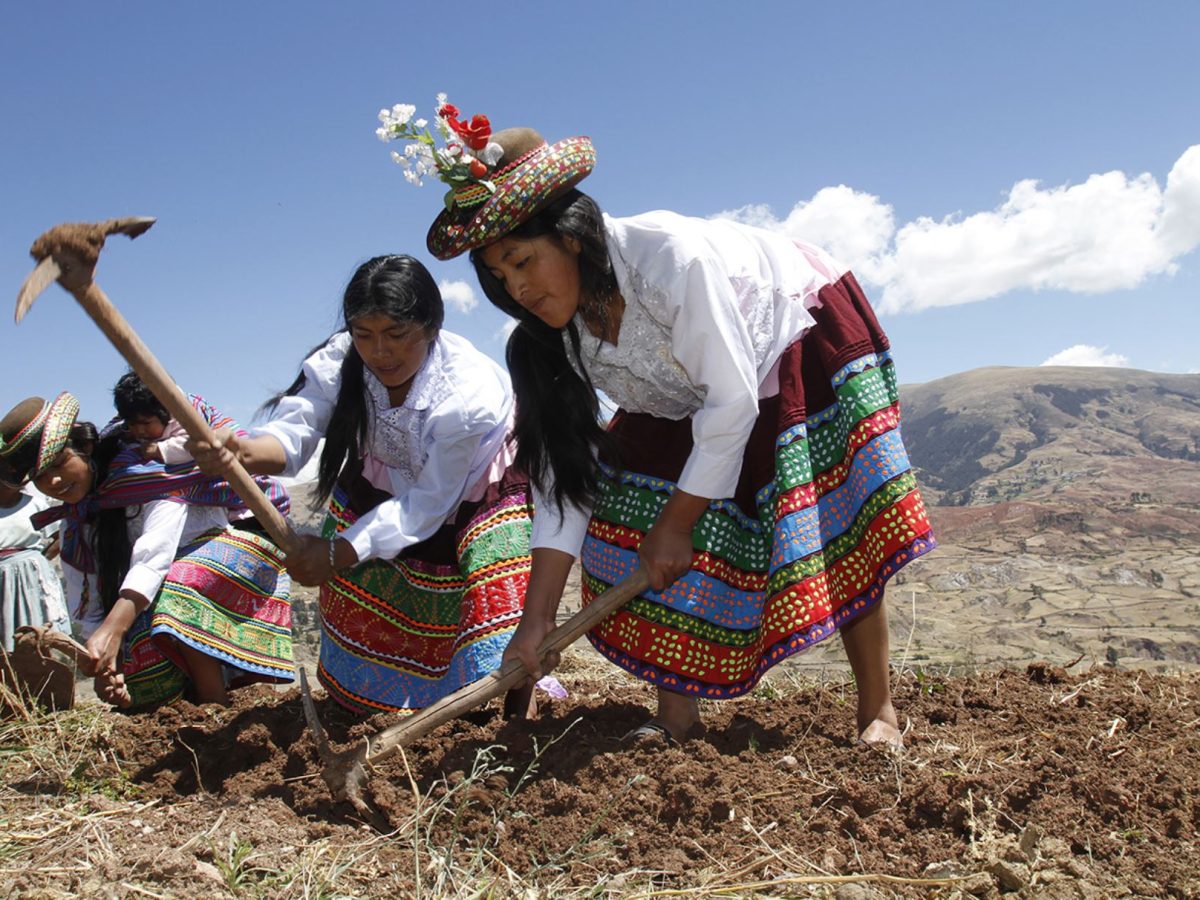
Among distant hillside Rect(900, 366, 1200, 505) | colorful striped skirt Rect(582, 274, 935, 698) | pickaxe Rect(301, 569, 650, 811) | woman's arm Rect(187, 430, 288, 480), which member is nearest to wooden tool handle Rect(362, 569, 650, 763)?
pickaxe Rect(301, 569, 650, 811)

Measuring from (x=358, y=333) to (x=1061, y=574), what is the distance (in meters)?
15.9

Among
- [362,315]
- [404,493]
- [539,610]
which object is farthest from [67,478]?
[539,610]

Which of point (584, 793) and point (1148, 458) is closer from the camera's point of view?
point (584, 793)

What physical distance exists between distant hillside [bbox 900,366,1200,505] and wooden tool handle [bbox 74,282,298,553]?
2547cm

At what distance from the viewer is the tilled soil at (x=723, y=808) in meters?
1.99

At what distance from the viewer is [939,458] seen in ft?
164

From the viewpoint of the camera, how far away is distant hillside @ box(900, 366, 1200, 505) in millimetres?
29844

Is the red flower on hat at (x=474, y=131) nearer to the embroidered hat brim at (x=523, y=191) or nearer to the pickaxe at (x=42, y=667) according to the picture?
the embroidered hat brim at (x=523, y=191)

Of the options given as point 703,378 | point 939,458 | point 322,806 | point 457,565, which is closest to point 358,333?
point 457,565

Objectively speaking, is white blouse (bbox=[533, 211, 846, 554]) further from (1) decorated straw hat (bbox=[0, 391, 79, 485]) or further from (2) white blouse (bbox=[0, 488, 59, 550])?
(2) white blouse (bbox=[0, 488, 59, 550])

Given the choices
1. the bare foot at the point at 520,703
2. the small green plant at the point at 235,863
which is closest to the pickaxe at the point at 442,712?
the small green plant at the point at 235,863

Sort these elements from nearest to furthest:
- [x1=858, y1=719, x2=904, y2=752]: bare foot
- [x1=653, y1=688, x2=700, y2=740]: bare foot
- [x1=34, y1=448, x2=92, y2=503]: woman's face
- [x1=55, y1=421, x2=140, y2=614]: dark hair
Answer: [x1=858, y1=719, x2=904, y2=752]: bare foot, [x1=653, y1=688, x2=700, y2=740]: bare foot, [x1=34, y1=448, x2=92, y2=503]: woman's face, [x1=55, y1=421, x2=140, y2=614]: dark hair

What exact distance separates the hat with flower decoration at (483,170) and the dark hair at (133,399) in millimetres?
1594

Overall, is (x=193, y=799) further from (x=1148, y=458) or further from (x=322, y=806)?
(x=1148, y=458)
